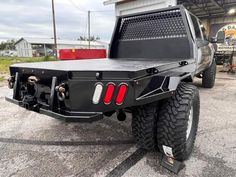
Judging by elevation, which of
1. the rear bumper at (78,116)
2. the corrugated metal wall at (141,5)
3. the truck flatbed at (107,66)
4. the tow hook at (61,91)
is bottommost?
the rear bumper at (78,116)

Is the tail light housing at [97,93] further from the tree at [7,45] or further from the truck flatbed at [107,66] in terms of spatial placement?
the tree at [7,45]

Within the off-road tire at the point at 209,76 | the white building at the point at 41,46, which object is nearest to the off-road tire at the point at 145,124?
the off-road tire at the point at 209,76

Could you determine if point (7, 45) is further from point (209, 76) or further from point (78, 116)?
point (78, 116)

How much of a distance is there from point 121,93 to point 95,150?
1.20 metres

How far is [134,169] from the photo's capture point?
2.09 metres

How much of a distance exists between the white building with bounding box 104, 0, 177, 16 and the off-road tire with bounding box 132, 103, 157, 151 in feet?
24.4

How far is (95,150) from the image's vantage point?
2.50 metres

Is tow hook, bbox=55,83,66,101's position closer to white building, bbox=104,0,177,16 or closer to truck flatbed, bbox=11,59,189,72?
truck flatbed, bbox=11,59,189,72

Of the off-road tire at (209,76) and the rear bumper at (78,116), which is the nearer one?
the rear bumper at (78,116)

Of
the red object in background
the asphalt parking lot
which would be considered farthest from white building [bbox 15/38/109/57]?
the asphalt parking lot

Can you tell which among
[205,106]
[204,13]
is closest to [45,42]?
[204,13]

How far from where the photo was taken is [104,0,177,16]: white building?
8695 mm

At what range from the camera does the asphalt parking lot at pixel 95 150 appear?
2072mm

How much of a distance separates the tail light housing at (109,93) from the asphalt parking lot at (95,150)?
33.4 inches
